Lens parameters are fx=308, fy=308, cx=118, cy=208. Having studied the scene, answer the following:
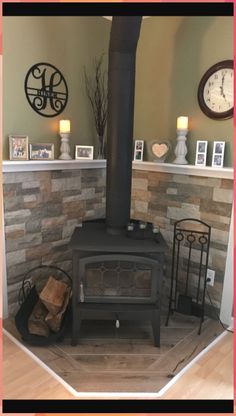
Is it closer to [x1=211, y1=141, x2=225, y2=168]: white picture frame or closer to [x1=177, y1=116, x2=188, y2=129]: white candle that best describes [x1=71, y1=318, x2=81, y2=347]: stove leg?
[x1=211, y1=141, x2=225, y2=168]: white picture frame

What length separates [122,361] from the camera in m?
1.79

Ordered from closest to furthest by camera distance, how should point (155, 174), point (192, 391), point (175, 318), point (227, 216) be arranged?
point (192, 391) → point (227, 216) → point (175, 318) → point (155, 174)

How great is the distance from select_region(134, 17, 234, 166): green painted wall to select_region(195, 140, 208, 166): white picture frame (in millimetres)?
48

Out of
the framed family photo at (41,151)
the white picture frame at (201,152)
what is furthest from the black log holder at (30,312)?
the white picture frame at (201,152)

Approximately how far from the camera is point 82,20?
228 centimetres

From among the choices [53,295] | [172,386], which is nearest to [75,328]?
[53,295]

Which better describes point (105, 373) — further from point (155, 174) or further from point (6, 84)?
point (6, 84)

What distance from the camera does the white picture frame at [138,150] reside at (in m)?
2.47

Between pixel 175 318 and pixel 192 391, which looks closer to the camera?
pixel 192 391

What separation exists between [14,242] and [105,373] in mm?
1025


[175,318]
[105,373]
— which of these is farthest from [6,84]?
[175,318]

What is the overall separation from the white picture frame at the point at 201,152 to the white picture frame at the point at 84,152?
2.58 feet

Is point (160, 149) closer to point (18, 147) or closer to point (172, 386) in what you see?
point (18, 147)

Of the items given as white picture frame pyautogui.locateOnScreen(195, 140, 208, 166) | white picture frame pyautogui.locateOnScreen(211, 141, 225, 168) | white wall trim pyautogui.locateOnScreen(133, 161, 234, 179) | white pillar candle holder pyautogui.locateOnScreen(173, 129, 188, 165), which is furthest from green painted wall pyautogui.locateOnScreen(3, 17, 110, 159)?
white picture frame pyautogui.locateOnScreen(211, 141, 225, 168)
